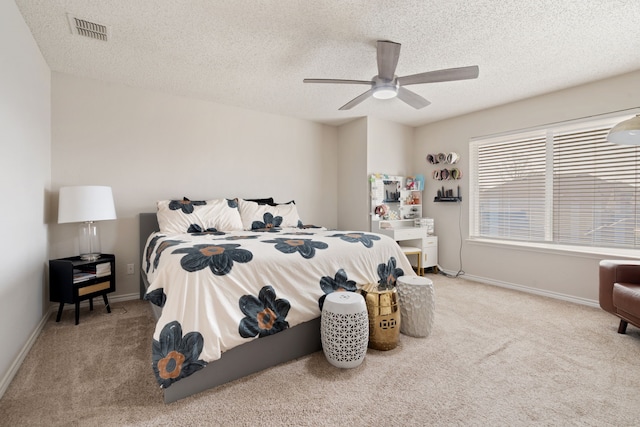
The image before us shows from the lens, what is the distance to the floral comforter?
57.4 inches

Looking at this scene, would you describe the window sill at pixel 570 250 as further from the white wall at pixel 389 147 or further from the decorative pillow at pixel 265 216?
the decorative pillow at pixel 265 216

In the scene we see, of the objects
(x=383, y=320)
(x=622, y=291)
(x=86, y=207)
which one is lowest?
(x=383, y=320)

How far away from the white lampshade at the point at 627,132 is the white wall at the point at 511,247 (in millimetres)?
816

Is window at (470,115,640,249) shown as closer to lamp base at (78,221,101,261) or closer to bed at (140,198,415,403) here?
bed at (140,198,415,403)

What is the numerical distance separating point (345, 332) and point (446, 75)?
2.02 metres

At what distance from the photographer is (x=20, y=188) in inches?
77.0

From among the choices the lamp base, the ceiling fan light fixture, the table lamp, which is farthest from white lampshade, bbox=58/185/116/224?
the ceiling fan light fixture

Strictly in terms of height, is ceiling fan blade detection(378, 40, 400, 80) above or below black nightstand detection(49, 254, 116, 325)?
above

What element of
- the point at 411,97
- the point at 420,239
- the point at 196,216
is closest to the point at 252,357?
the point at 196,216

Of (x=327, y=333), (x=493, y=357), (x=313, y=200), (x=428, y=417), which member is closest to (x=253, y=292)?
(x=327, y=333)

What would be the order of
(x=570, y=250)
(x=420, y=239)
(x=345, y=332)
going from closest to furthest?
1. (x=345, y=332)
2. (x=570, y=250)
3. (x=420, y=239)

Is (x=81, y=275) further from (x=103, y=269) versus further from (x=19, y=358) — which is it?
(x=19, y=358)

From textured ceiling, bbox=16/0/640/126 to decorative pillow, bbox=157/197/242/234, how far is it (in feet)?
4.32

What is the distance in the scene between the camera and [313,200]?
4.58 meters
